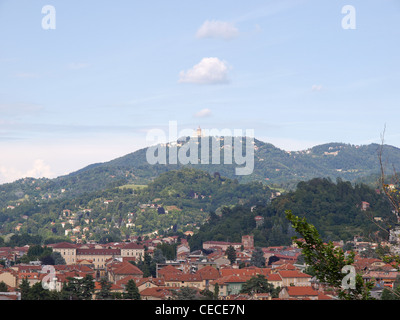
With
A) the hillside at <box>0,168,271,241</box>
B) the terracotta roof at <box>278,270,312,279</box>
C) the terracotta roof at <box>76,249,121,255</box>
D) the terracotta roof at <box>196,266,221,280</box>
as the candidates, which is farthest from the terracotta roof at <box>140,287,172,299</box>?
the hillside at <box>0,168,271,241</box>

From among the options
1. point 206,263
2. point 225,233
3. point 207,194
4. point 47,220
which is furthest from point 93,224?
point 206,263

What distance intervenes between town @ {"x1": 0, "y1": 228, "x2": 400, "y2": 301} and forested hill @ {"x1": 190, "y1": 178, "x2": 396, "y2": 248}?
3.90 metres

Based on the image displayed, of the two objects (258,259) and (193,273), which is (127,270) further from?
(258,259)

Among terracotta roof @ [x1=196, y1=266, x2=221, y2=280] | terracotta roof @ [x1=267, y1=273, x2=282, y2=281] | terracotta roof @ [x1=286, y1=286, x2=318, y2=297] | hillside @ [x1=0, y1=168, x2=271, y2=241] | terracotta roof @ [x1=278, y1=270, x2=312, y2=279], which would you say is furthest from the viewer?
hillside @ [x1=0, y1=168, x2=271, y2=241]

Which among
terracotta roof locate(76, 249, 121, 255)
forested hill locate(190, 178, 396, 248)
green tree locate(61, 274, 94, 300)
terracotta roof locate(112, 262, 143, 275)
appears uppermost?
forested hill locate(190, 178, 396, 248)

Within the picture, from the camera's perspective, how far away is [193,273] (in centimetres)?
4859

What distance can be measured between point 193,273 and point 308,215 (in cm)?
3399

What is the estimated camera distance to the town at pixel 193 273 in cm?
3525

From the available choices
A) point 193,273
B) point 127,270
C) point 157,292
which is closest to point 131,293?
point 157,292

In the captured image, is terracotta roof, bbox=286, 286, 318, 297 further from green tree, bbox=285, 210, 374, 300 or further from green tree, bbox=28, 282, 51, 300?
green tree, bbox=285, 210, 374, 300

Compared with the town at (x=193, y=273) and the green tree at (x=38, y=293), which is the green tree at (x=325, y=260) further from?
the green tree at (x=38, y=293)

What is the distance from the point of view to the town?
Answer: 3525cm
